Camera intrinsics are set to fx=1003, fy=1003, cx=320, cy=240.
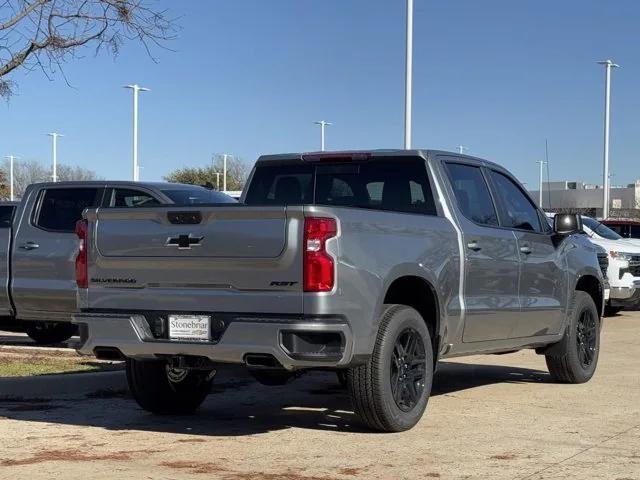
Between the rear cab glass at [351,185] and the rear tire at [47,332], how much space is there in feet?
16.9

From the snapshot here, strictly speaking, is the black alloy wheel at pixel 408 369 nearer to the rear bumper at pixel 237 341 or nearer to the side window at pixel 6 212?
the rear bumper at pixel 237 341

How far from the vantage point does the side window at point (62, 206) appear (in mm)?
11281

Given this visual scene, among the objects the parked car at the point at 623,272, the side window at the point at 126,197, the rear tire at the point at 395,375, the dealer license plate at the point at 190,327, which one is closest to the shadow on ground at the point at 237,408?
the rear tire at the point at 395,375

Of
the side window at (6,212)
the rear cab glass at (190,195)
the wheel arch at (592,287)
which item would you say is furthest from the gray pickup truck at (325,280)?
the side window at (6,212)

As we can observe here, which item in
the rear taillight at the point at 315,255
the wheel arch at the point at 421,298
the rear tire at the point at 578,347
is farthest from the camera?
the rear tire at the point at 578,347

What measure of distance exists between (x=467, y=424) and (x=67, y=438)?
2.94m

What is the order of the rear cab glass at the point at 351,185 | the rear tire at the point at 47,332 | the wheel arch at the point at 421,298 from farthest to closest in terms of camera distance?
the rear tire at the point at 47,332 < the rear cab glass at the point at 351,185 < the wheel arch at the point at 421,298

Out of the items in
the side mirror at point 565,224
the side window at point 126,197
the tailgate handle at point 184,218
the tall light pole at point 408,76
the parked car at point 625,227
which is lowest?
the parked car at point 625,227

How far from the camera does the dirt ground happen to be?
20.0 feet

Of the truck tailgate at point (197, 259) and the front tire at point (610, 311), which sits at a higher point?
the truck tailgate at point (197, 259)

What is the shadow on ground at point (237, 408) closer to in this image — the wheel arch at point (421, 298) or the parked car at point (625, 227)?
the wheel arch at point (421, 298)

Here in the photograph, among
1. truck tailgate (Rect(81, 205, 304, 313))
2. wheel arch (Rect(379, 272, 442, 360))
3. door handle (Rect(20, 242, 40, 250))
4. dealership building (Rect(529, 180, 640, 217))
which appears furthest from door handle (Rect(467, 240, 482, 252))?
dealership building (Rect(529, 180, 640, 217))

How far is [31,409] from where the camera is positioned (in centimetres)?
826

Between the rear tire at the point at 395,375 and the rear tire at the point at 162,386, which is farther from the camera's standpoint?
the rear tire at the point at 162,386
